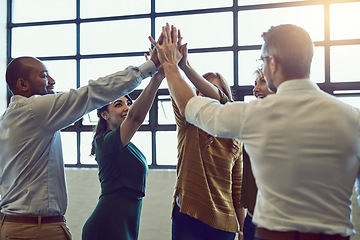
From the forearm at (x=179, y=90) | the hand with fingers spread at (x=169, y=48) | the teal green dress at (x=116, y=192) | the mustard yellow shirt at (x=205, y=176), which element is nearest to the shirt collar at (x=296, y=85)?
the forearm at (x=179, y=90)

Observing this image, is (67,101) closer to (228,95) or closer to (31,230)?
(31,230)

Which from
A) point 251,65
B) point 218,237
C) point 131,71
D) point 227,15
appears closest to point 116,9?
point 227,15

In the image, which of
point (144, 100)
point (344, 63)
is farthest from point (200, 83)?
point (344, 63)

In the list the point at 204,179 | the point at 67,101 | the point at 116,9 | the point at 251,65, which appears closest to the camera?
the point at 67,101

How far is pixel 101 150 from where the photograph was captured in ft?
7.38

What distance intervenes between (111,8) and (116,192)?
2.41 metres

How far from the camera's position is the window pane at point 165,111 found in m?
3.89

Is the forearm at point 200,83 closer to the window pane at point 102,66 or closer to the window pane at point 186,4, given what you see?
the window pane at point 186,4

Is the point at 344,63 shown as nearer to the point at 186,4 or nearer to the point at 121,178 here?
the point at 186,4

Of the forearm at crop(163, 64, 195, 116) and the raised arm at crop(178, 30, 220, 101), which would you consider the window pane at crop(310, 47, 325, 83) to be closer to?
the raised arm at crop(178, 30, 220, 101)

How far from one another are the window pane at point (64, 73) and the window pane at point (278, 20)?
69.5 inches

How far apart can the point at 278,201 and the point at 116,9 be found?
10.8 feet

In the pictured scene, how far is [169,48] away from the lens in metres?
1.84

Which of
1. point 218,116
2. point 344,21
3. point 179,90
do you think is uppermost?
point 344,21
